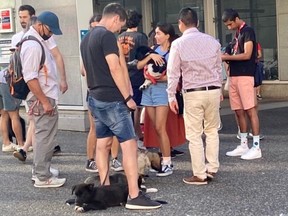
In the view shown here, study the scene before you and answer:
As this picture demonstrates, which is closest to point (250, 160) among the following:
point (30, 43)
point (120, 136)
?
point (120, 136)

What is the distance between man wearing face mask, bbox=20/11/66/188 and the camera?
665 centimetres

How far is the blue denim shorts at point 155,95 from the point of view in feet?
23.8

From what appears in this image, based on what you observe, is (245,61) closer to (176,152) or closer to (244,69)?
(244,69)

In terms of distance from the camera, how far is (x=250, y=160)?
25.6ft

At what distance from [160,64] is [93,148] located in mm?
1345

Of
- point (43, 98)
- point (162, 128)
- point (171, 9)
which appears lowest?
point (162, 128)

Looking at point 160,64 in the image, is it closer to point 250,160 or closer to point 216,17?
point 250,160

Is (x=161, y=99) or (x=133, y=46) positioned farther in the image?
(x=133, y=46)

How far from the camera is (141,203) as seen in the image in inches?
230

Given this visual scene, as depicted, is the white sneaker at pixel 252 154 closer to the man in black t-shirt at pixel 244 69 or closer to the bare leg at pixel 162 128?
the man in black t-shirt at pixel 244 69

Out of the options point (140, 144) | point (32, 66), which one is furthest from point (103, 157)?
point (140, 144)

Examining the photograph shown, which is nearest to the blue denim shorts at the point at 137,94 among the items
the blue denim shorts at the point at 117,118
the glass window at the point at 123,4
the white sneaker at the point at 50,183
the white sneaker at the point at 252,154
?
the white sneaker at the point at 252,154

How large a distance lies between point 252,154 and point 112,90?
2.71 m

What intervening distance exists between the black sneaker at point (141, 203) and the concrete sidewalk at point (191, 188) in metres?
0.06
